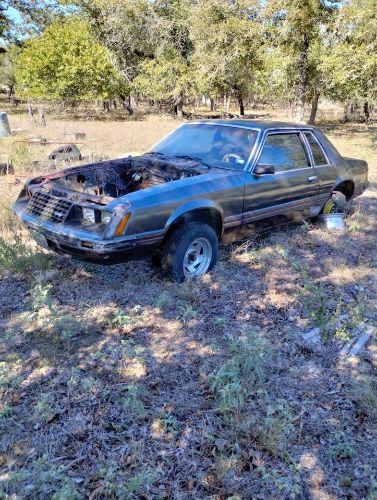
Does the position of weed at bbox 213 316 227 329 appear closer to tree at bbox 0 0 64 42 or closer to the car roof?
the car roof

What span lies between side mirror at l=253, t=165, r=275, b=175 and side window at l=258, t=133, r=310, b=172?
0.14 m

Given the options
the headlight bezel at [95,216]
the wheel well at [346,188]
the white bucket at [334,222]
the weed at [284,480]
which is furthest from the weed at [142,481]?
the wheel well at [346,188]

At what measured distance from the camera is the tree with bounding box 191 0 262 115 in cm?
1797

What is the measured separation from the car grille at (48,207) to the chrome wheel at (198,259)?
1.28 meters

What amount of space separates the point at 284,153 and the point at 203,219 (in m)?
1.54

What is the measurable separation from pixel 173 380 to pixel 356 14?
55.6 ft

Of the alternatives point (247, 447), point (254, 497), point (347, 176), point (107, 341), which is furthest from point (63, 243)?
point (347, 176)

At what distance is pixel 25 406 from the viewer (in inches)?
102

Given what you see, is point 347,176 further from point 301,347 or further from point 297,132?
point 301,347

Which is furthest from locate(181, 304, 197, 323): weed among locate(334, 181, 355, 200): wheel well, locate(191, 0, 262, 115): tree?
locate(191, 0, 262, 115): tree

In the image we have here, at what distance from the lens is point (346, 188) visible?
6.12m

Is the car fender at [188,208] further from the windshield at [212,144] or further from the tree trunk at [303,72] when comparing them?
the tree trunk at [303,72]

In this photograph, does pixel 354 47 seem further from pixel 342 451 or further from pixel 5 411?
pixel 5 411

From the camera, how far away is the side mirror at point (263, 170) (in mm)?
4294
